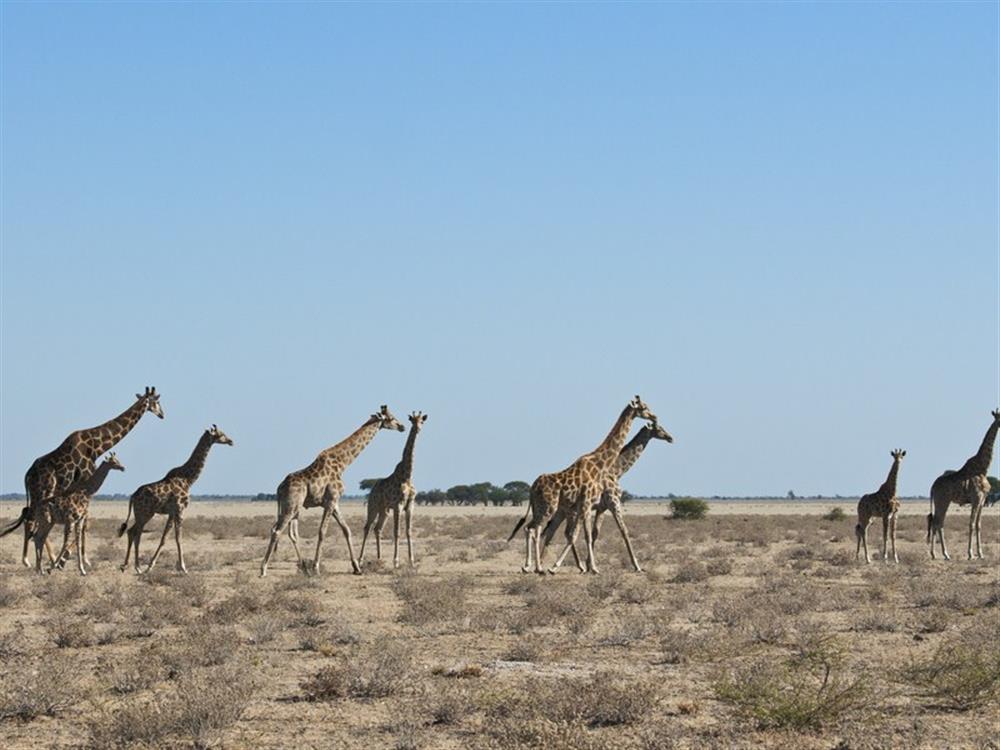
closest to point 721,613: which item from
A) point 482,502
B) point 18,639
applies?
point 18,639

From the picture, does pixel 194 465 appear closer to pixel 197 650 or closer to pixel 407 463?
pixel 407 463

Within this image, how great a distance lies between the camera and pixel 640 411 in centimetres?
2452

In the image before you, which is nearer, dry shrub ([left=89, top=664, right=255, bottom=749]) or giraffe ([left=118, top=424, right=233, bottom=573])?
dry shrub ([left=89, top=664, right=255, bottom=749])

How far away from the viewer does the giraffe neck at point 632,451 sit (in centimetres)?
2423

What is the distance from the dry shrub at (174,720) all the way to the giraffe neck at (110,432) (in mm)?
13254

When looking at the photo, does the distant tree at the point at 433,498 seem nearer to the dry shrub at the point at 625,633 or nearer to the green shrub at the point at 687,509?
the green shrub at the point at 687,509

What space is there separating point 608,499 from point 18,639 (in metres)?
10.5

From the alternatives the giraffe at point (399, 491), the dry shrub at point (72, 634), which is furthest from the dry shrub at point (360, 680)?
the giraffe at point (399, 491)

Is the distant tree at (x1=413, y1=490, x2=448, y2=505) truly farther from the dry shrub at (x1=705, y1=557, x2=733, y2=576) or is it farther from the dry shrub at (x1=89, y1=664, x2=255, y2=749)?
the dry shrub at (x1=89, y1=664, x2=255, y2=749)

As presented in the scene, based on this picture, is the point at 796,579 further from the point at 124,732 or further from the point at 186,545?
the point at 186,545

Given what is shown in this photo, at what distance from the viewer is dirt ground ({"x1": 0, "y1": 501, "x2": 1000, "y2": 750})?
409 inches

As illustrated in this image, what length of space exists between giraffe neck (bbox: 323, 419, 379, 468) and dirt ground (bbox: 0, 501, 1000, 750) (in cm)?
196

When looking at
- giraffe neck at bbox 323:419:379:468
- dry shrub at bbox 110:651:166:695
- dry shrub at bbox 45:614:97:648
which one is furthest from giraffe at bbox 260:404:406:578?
dry shrub at bbox 110:651:166:695

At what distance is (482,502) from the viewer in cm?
13050
